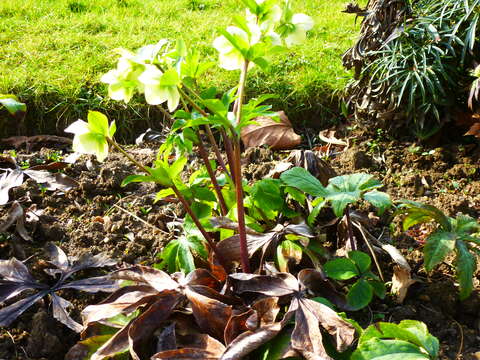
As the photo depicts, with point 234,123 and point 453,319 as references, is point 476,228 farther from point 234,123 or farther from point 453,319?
point 234,123

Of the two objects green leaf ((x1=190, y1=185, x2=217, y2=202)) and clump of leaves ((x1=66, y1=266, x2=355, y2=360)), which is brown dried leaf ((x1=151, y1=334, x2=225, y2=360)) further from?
green leaf ((x1=190, y1=185, x2=217, y2=202))

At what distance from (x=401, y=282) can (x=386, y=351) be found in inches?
16.8

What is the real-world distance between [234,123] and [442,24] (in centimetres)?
173

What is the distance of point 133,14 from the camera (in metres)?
4.25

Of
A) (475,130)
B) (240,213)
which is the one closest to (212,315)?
(240,213)

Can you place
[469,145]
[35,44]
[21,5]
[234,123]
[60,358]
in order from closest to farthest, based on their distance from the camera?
1. [234,123]
2. [60,358]
3. [469,145]
4. [35,44]
5. [21,5]

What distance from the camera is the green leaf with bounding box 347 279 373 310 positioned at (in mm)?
1496

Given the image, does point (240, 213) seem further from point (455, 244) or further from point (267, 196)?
point (455, 244)

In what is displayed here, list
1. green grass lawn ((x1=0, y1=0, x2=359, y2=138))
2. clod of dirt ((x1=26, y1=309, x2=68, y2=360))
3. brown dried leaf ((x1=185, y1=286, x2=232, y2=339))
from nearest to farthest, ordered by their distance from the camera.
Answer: brown dried leaf ((x1=185, y1=286, x2=232, y2=339)), clod of dirt ((x1=26, y1=309, x2=68, y2=360)), green grass lawn ((x1=0, y1=0, x2=359, y2=138))

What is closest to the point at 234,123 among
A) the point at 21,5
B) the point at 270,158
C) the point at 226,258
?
the point at 226,258

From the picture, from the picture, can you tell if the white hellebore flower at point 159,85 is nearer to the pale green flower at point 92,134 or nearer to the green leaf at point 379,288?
the pale green flower at point 92,134

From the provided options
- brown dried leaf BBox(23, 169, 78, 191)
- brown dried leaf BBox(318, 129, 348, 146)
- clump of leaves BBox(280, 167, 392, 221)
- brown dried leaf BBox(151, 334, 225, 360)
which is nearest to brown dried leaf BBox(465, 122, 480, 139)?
brown dried leaf BBox(318, 129, 348, 146)

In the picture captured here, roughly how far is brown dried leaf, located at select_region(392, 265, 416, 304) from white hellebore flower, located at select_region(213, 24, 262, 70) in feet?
2.76

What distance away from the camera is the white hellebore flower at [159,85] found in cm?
120
